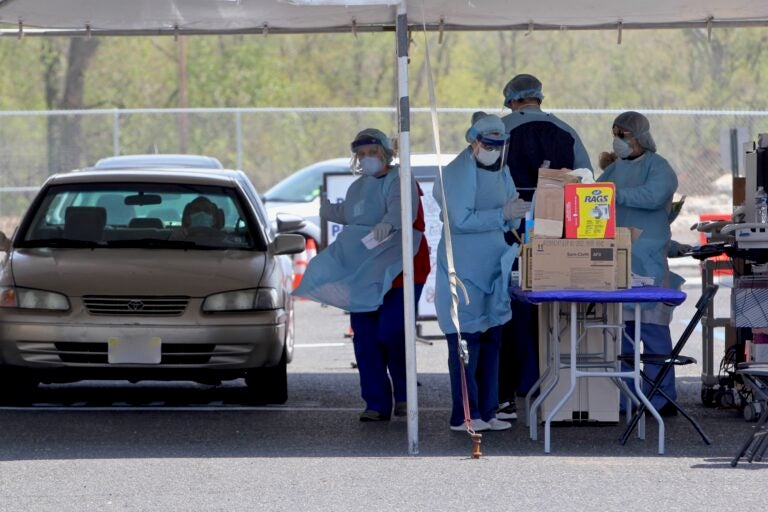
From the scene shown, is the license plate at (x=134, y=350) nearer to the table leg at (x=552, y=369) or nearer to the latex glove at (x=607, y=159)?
the table leg at (x=552, y=369)

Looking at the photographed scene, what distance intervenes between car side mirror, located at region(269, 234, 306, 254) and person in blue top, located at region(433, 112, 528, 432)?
5.58 ft

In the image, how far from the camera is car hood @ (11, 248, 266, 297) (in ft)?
33.8

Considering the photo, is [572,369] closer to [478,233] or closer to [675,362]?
[675,362]

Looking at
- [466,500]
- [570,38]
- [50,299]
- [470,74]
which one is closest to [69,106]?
[470,74]

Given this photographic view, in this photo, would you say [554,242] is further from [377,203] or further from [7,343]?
[7,343]

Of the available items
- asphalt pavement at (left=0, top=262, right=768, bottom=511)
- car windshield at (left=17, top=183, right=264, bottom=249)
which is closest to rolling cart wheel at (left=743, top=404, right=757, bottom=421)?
asphalt pavement at (left=0, top=262, right=768, bottom=511)

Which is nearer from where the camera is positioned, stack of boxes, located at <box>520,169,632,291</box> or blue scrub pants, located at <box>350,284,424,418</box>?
stack of boxes, located at <box>520,169,632,291</box>

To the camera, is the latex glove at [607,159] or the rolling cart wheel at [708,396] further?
the latex glove at [607,159]

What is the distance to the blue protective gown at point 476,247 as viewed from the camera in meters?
9.33

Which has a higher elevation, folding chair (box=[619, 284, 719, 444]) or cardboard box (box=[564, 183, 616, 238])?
cardboard box (box=[564, 183, 616, 238])

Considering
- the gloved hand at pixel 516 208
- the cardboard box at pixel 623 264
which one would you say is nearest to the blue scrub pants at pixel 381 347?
the gloved hand at pixel 516 208

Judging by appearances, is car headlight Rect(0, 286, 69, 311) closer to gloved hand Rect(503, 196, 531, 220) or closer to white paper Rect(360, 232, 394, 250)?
white paper Rect(360, 232, 394, 250)

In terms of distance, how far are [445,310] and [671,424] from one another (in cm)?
180

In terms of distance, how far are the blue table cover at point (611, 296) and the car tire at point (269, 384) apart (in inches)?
97.4
